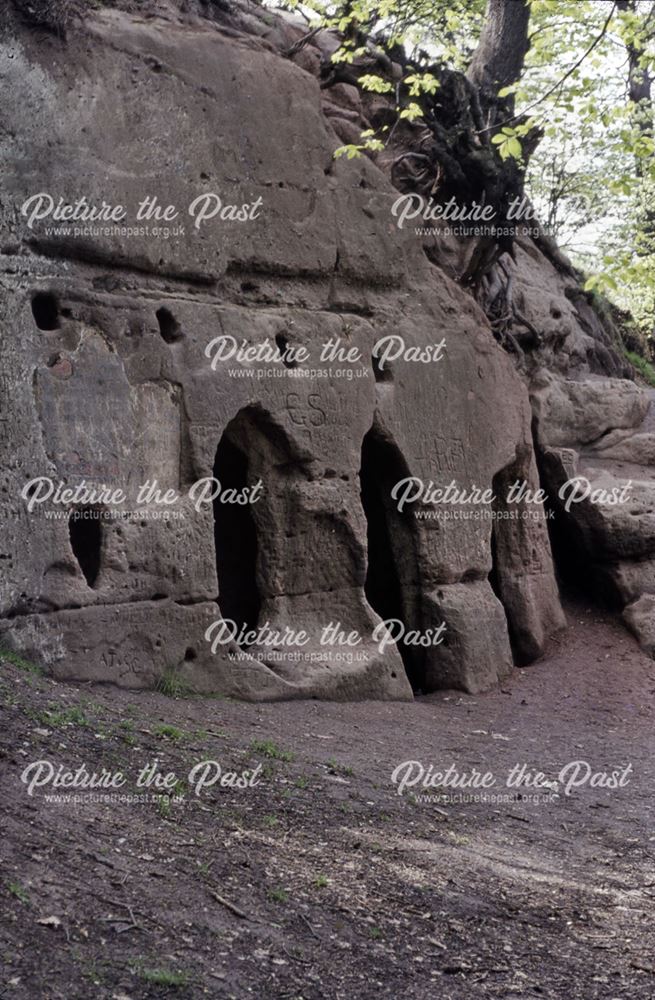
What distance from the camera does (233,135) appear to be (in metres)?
9.88

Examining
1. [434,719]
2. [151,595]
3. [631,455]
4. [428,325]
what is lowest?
[434,719]

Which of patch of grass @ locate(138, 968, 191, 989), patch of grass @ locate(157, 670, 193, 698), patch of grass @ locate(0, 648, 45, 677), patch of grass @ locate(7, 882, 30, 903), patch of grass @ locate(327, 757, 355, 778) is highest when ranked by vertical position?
patch of grass @ locate(0, 648, 45, 677)

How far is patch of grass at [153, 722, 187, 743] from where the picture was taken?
7.07m

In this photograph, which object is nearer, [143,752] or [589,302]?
[143,752]

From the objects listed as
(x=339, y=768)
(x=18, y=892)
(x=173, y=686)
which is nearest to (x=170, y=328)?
(x=173, y=686)

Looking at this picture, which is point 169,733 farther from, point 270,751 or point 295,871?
point 295,871

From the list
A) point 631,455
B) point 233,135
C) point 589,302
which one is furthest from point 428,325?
point 589,302

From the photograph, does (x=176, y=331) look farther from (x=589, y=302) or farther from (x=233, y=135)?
(x=589, y=302)

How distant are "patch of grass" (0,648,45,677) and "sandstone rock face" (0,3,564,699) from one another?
137 mm

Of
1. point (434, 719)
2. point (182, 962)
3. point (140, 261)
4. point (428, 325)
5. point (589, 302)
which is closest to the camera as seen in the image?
point (182, 962)

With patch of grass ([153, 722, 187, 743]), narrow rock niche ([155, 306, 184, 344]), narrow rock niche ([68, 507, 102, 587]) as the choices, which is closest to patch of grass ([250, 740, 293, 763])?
patch of grass ([153, 722, 187, 743])

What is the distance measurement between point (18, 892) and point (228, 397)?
17.4 feet

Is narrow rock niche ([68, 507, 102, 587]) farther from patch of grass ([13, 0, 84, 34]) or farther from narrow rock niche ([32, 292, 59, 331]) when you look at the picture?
patch of grass ([13, 0, 84, 34])

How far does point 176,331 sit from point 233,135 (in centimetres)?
195
